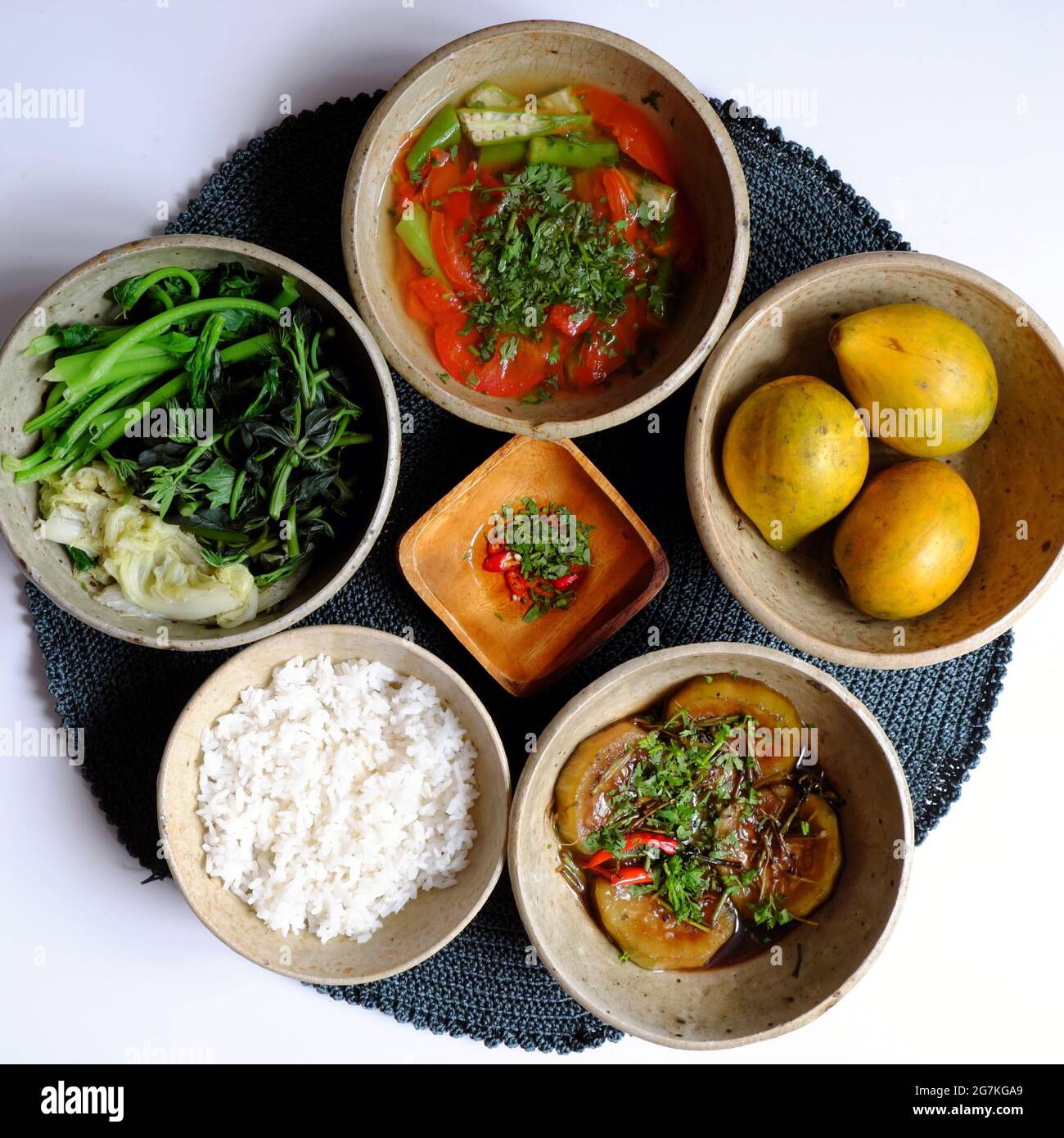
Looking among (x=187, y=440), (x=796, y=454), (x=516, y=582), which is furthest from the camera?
(x=516, y=582)

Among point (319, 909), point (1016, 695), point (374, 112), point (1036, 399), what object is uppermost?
point (374, 112)

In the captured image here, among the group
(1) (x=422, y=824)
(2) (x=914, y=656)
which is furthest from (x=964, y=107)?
(1) (x=422, y=824)

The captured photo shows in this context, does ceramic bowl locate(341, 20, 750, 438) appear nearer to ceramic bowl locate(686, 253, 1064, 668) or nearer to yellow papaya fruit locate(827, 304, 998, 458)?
ceramic bowl locate(686, 253, 1064, 668)

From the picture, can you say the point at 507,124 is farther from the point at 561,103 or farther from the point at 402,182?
the point at 402,182

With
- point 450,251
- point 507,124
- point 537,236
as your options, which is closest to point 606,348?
point 537,236

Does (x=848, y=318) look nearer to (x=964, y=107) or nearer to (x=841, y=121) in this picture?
(x=841, y=121)

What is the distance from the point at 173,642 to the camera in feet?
5.90

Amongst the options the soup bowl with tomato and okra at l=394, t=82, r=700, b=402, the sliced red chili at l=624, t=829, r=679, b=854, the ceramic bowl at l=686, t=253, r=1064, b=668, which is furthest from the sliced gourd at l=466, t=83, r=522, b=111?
the sliced red chili at l=624, t=829, r=679, b=854

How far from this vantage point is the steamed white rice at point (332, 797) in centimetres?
193

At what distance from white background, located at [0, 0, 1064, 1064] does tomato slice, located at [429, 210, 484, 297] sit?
1.52 ft

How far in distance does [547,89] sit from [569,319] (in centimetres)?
47

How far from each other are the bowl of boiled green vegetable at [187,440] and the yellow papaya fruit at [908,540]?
91cm

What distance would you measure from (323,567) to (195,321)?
1.77 feet

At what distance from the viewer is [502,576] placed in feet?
6.78
